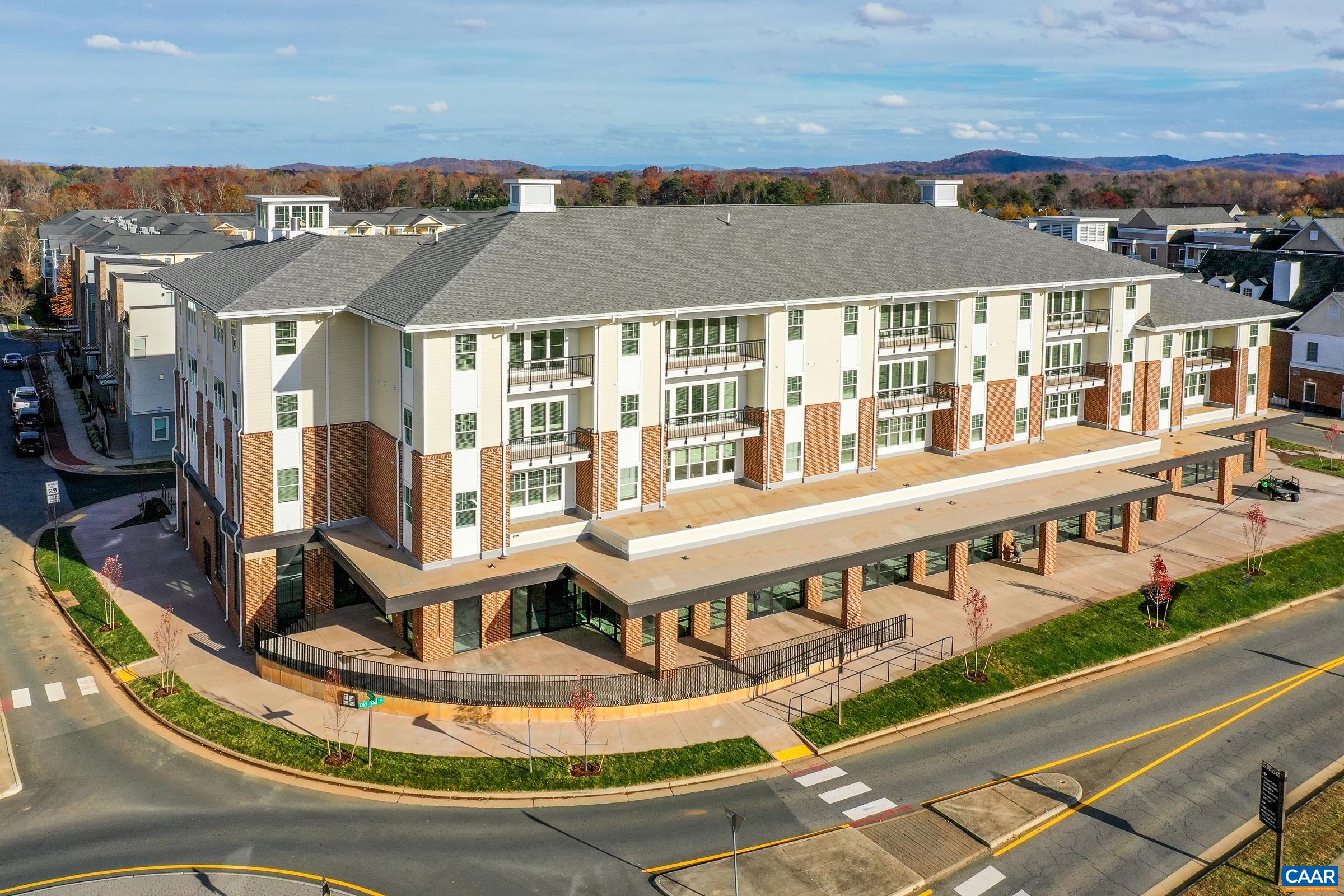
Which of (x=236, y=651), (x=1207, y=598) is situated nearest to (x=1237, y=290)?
(x=1207, y=598)

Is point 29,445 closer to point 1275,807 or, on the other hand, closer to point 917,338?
point 917,338

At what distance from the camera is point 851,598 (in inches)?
1635

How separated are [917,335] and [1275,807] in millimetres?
27822

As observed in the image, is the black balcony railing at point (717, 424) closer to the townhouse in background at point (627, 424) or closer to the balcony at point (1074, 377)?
the townhouse in background at point (627, 424)

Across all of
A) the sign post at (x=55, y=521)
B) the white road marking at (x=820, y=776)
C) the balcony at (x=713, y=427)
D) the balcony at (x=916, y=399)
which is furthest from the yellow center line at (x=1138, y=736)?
the sign post at (x=55, y=521)

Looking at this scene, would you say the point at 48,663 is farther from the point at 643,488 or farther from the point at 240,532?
the point at 643,488

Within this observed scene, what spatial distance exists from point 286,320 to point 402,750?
1688cm

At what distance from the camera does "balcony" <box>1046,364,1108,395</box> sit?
2179 inches

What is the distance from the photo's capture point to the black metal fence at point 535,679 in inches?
1393

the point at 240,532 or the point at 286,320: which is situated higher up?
the point at 286,320

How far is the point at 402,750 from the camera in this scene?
33.1 m

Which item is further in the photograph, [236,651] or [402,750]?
[236,651]
